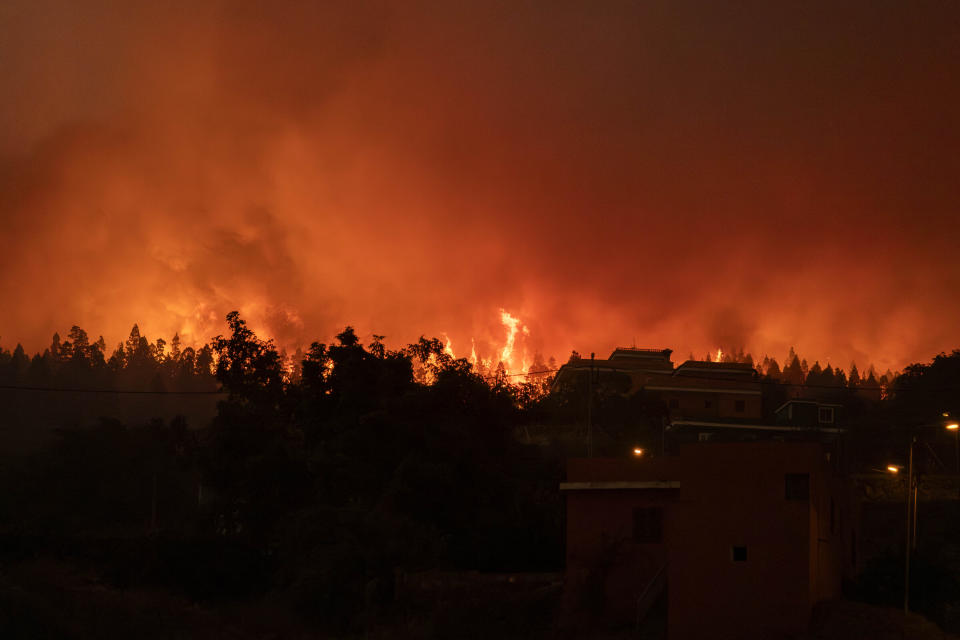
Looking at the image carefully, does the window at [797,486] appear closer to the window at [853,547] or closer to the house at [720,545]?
the house at [720,545]

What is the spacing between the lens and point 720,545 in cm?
3231

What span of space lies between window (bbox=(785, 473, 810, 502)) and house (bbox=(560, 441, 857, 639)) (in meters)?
0.03

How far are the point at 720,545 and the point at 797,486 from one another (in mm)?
2987

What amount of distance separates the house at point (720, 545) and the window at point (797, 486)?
3cm

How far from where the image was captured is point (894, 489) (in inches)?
2186

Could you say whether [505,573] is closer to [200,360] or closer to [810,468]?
[810,468]

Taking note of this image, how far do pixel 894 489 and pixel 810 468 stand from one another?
85.9 feet

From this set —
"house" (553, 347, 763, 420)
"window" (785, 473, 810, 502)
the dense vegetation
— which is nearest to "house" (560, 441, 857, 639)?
"window" (785, 473, 810, 502)

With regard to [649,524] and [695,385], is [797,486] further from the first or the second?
[695,385]

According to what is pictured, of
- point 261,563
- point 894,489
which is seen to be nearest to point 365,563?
point 261,563

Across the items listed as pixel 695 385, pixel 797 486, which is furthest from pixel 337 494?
pixel 695 385

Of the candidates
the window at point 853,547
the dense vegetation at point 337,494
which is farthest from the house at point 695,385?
the window at point 853,547

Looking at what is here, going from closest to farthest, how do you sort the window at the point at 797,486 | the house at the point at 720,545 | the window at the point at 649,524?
the house at the point at 720,545
the window at the point at 797,486
the window at the point at 649,524

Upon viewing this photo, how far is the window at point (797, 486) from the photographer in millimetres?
32281
